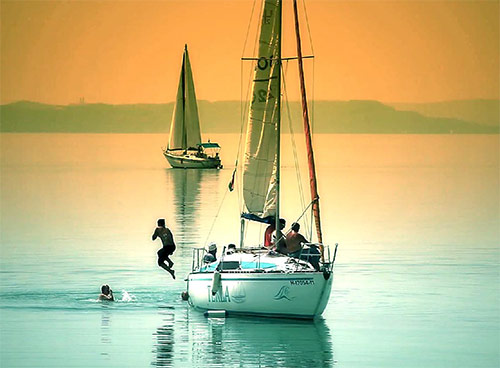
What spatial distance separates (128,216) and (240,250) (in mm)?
45913

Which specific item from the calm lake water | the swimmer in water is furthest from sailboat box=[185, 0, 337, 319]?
the swimmer in water

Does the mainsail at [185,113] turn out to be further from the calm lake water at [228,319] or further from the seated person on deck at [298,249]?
the seated person on deck at [298,249]

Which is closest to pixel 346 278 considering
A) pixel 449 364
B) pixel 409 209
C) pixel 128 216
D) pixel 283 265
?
pixel 283 265

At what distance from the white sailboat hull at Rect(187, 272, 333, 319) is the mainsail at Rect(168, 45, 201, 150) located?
108m

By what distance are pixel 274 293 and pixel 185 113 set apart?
4381 inches

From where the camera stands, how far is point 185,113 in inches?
5920

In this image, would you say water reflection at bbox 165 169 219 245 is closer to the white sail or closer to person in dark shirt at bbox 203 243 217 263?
the white sail

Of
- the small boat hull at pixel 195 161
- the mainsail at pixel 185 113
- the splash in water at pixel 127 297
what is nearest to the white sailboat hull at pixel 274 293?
the splash in water at pixel 127 297

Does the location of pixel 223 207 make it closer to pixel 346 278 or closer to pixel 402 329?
pixel 346 278

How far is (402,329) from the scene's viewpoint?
135 ft

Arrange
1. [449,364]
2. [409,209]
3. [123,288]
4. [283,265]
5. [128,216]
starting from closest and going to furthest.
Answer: [449,364] < [283,265] < [123,288] < [128,216] < [409,209]

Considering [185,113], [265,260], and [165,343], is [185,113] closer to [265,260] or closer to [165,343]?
[265,260]

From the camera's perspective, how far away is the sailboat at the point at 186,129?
149 m

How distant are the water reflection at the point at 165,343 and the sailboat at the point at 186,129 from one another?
107135 millimetres
